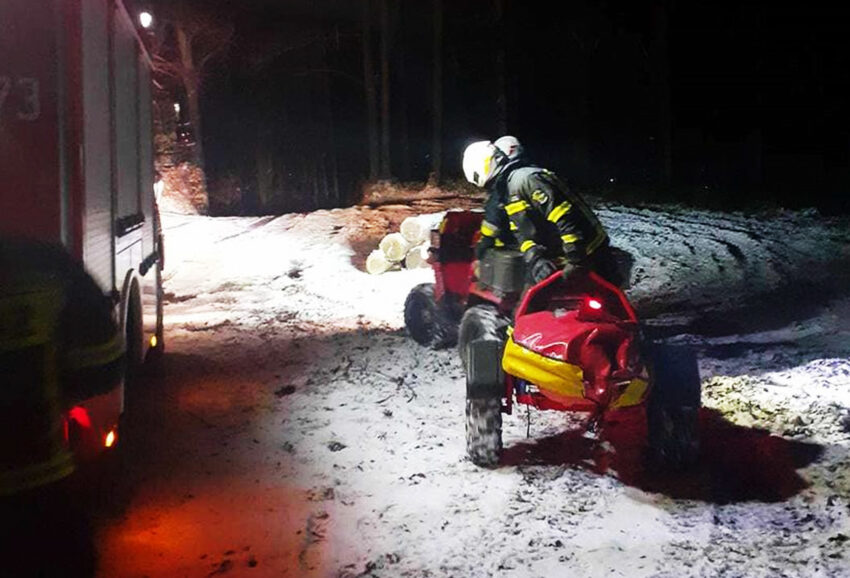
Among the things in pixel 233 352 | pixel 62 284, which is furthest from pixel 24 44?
pixel 233 352

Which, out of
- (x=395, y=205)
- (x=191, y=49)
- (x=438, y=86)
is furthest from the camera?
(x=191, y=49)

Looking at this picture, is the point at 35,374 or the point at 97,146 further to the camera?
the point at 97,146

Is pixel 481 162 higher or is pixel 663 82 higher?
pixel 663 82

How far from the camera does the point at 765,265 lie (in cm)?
1388

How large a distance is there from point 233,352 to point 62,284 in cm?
579

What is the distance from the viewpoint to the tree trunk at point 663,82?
26688 mm

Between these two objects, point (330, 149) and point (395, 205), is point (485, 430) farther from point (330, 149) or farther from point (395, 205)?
point (330, 149)

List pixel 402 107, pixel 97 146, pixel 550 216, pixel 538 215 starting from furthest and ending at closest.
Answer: pixel 402 107 < pixel 538 215 < pixel 550 216 < pixel 97 146

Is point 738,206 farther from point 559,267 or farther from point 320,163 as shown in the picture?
point 320,163

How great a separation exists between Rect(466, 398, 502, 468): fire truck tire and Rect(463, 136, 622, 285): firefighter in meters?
0.97

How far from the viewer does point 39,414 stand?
3.48 meters

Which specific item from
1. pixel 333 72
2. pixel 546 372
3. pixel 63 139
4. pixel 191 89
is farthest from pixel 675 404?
pixel 333 72

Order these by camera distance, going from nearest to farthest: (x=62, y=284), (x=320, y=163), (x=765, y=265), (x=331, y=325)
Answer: (x=62, y=284) < (x=331, y=325) < (x=765, y=265) < (x=320, y=163)

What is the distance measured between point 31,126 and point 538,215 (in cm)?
341
